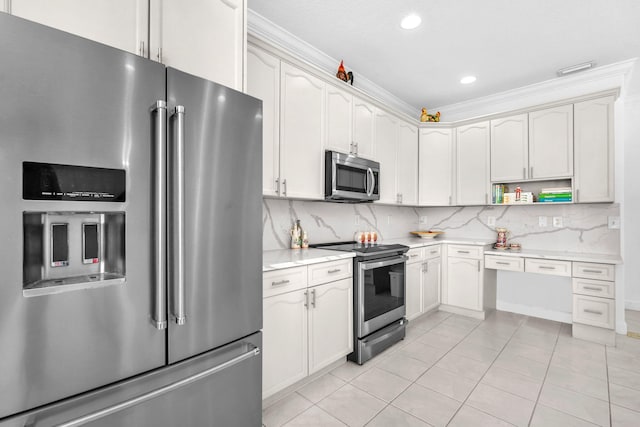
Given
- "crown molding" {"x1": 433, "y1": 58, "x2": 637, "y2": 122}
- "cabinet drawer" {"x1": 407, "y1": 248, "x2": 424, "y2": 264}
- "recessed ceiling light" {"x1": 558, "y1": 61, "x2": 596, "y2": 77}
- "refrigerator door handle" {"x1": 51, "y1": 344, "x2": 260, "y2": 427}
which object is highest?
"recessed ceiling light" {"x1": 558, "y1": 61, "x2": 596, "y2": 77}

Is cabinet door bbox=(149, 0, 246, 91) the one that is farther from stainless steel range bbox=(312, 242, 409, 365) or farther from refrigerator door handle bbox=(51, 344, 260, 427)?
stainless steel range bbox=(312, 242, 409, 365)

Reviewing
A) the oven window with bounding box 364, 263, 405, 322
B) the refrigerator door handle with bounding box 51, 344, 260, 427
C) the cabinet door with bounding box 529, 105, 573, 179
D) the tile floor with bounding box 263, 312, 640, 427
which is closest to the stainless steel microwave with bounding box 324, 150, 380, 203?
the oven window with bounding box 364, 263, 405, 322

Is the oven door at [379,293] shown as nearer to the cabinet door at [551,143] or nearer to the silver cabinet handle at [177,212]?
the silver cabinet handle at [177,212]

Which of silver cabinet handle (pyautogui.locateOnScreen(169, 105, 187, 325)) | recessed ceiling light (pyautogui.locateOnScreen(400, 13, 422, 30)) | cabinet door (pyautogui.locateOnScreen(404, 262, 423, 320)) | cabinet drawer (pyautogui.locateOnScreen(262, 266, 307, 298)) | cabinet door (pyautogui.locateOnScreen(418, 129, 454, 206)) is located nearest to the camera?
silver cabinet handle (pyautogui.locateOnScreen(169, 105, 187, 325))

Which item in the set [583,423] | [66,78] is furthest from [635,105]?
[66,78]

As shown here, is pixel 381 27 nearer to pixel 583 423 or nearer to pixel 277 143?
pixel 277 143

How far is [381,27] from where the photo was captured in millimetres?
2572

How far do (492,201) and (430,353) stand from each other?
2133mm

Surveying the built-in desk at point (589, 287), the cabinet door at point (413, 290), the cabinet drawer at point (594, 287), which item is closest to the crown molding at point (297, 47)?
the cabinet door at point (413, 290)

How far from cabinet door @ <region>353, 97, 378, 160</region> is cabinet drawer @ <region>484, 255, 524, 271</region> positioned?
1.83 meters

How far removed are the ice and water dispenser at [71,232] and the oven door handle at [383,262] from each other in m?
1.81

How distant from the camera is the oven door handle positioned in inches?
98.7

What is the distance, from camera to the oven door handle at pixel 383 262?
2.51 m

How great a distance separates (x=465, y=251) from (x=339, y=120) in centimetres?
226
